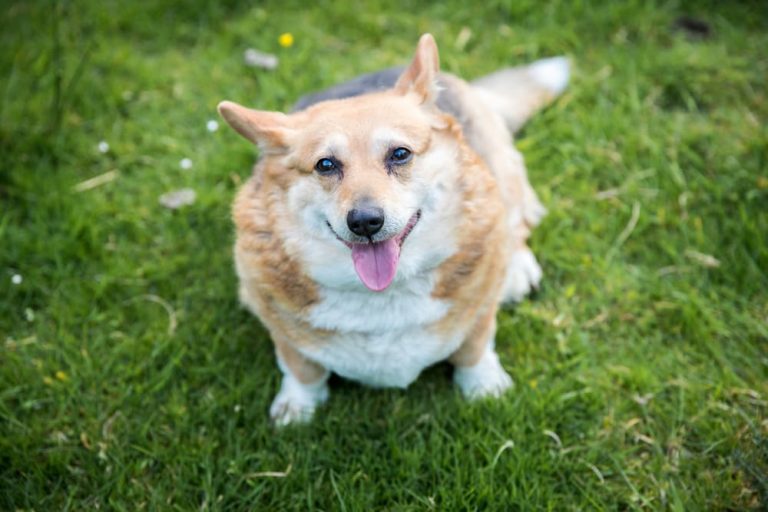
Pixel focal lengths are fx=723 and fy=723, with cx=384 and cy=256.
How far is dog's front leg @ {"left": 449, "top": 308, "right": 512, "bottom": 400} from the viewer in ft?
10.1

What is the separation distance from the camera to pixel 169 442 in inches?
123

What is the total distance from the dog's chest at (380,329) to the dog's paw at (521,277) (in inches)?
26.8

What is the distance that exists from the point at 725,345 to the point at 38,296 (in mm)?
3362

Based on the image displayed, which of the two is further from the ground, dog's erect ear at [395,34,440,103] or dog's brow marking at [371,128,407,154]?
dog's erect ear at [395,34,440,103]

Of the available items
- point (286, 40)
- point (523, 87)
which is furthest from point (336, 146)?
point (286, 40)

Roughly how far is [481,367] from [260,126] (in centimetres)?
140

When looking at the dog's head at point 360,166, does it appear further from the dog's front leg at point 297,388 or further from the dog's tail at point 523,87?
the dog's tail at point 523,87

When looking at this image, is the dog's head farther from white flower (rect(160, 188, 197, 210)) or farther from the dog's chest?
white flower (rect(160, 188, 197, 210))

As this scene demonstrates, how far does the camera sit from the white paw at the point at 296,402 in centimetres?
314

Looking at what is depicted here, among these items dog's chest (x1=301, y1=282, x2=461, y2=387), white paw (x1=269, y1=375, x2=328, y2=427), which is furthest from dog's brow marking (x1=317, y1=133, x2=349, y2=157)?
white paw (x1=269, y1=375, x2=328, y2=427)

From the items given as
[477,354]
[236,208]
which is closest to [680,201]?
[477,354]

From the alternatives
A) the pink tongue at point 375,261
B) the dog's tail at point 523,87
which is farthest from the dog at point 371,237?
the dog's tail at point 523,87

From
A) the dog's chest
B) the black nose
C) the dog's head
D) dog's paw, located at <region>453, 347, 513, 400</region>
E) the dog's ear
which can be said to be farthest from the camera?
dog's paw, located at <region>453, 347, 513, 400</region>

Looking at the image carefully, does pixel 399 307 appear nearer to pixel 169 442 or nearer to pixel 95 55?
pixel 169 442
